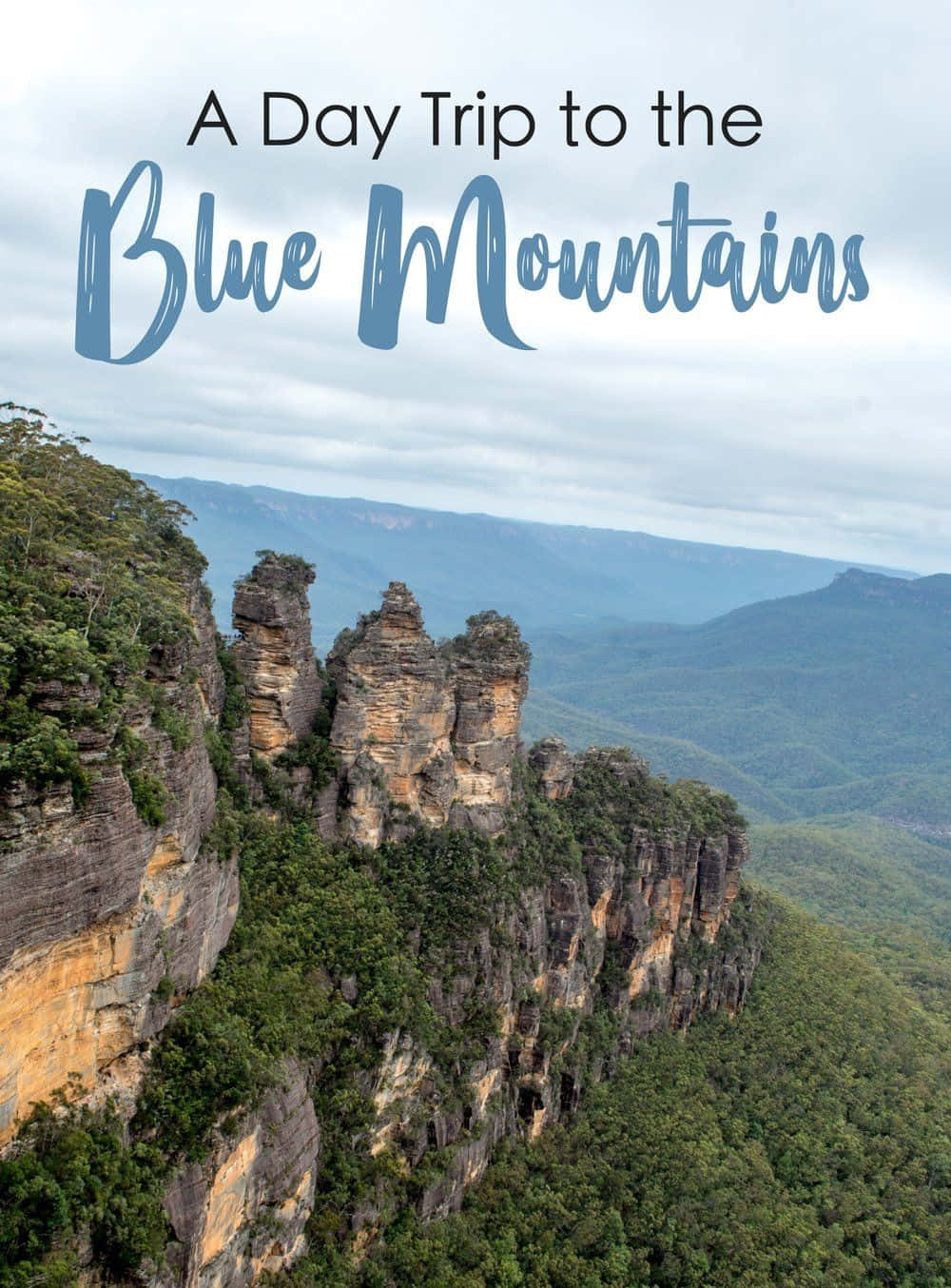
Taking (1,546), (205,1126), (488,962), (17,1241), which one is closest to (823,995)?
(488,962)

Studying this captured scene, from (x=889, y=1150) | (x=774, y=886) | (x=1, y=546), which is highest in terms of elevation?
(x=1, y=546)

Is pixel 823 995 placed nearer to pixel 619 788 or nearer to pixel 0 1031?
pixel 619 788

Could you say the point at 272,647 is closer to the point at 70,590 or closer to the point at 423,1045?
the point at 70,590

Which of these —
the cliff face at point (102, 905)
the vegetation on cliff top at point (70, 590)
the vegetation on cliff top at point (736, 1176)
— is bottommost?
the vegetation on cliff top at point (736, 1176)

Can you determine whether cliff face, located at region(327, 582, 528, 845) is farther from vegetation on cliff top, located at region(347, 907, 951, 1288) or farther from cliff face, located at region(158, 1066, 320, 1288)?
vegetation on cliff top, located at region(347, 907, 951, 1288)

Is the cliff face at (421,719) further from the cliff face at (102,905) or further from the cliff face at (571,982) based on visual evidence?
the cliff face at (102,905)

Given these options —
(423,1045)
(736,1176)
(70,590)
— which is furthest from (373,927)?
(736,1176)

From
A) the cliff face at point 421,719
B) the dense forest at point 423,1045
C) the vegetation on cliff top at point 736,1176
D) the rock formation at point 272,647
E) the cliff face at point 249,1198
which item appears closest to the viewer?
the dense forest at point 423,1045

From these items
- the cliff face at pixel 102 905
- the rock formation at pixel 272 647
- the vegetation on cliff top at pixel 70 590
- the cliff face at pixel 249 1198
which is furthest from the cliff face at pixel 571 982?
the vegetation on cliff top at pixel 70 590
